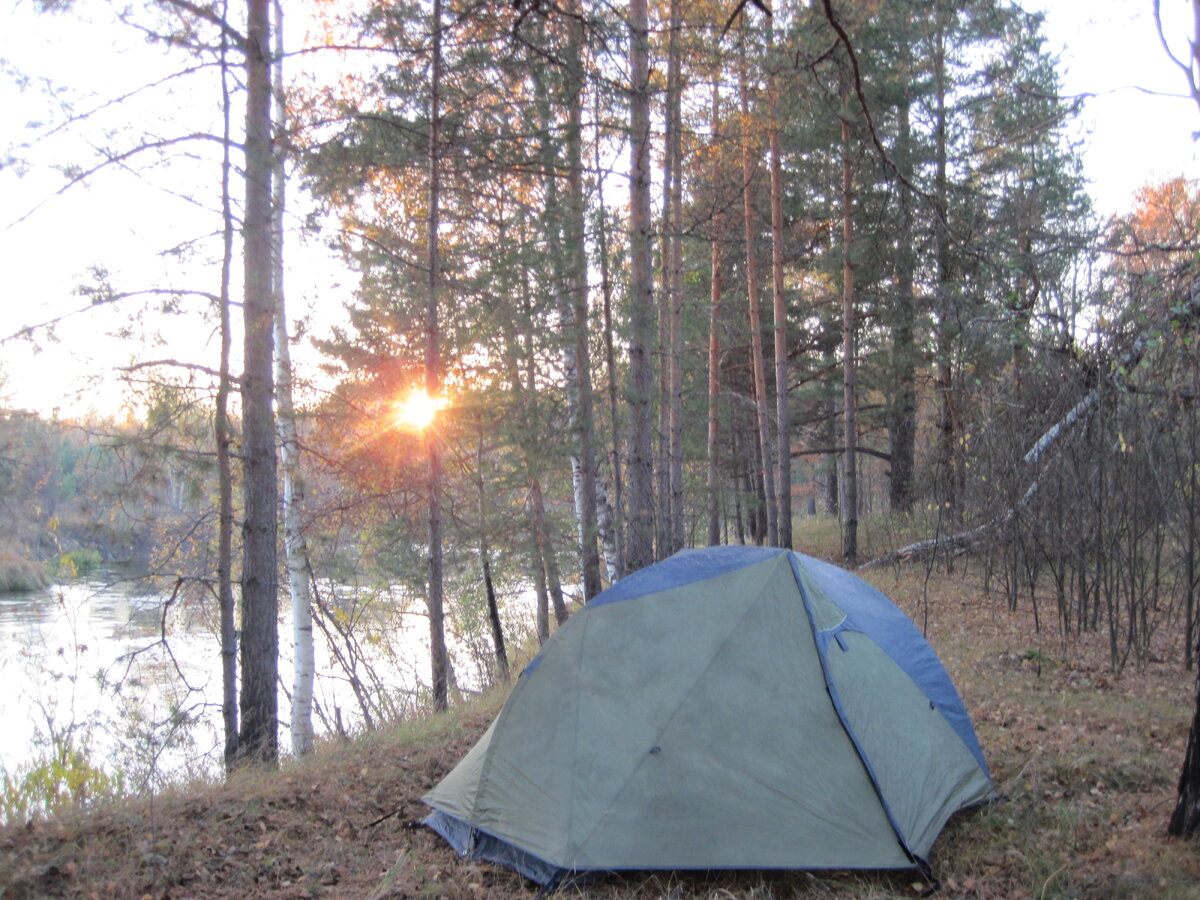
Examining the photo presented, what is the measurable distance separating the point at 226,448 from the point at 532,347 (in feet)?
11.1

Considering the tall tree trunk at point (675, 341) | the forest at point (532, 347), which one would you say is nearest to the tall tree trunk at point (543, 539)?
the forest at point (532, 347)

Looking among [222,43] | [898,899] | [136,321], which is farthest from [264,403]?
[898,899]

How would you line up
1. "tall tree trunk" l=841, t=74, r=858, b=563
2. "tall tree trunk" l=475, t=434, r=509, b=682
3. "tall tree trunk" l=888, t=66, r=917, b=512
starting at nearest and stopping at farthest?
"tall tree trunk" l=475, t=434, r=509, b=682 < "tall tree trunk" l=888, t=66, r=917, b=512 < "tall tree trunk" l=841, t=74, r=858, b=563

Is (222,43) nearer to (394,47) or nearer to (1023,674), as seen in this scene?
(394,47)

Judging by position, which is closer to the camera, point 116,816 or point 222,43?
point 116,816

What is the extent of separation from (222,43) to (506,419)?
466cm

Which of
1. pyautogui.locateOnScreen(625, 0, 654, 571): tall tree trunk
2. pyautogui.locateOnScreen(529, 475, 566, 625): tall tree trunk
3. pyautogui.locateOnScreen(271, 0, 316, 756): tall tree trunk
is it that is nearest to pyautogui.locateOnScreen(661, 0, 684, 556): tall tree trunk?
pyautogui.locateOnScreen(529, 475, 566, 625): tall tree trunk

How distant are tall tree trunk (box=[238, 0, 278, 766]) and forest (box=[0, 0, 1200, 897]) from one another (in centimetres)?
3

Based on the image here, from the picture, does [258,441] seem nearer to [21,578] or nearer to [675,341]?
[675,341]

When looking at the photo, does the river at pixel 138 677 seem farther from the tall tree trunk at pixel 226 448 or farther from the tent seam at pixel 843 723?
the tent seam at pixel 843 723

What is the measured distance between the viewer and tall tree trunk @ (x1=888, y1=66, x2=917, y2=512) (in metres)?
13.2

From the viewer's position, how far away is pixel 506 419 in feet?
31.8

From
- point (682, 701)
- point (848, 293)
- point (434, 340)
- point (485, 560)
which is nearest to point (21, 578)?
point (485, 560)

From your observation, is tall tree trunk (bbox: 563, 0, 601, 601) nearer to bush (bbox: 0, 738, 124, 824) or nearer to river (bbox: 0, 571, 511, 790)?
river (bbox: 0, 571, 511, 790)
